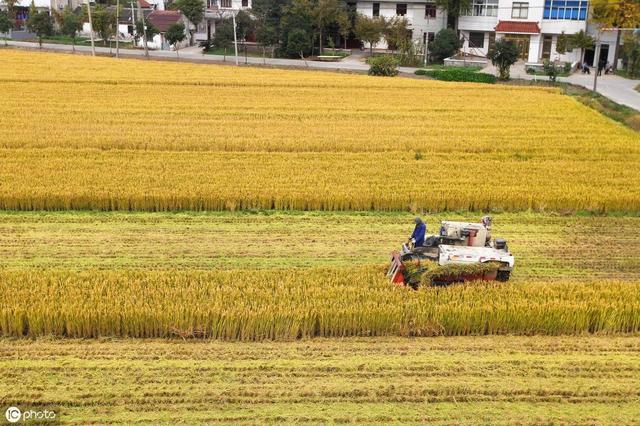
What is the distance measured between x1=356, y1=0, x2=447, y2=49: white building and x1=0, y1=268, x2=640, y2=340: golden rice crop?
166 feet

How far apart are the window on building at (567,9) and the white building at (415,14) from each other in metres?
9.04

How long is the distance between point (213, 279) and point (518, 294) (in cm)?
581

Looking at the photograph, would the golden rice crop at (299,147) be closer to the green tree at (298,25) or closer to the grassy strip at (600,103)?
the grassy strip at (600,103)

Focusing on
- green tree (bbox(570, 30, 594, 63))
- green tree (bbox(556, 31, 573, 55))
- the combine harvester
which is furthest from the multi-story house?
the combine harvester

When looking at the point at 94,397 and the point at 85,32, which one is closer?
the point at 94,397

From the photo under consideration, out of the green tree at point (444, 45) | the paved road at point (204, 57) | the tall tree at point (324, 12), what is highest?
the tall tree at point (324, 12)

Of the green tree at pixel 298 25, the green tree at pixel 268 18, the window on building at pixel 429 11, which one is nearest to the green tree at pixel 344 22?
the green tree at pixel 298 25

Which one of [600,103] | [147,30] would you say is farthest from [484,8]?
[147,30]

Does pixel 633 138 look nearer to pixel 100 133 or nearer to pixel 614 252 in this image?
pixel 614 252

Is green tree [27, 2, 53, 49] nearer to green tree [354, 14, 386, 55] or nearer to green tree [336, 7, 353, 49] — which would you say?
green tree [336, 7, 353, 49]

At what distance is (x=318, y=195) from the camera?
2066 centimetres

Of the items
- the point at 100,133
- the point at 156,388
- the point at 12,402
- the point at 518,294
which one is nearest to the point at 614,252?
the point at 518,294

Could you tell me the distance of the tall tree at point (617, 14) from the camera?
172 feet
